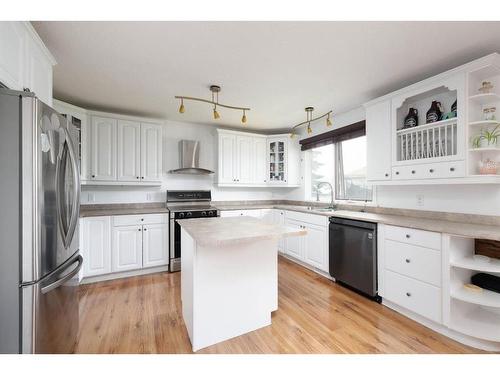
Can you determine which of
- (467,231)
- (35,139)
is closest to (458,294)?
(467,231)

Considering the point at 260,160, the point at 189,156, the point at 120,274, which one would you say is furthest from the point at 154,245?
the point at 260,160

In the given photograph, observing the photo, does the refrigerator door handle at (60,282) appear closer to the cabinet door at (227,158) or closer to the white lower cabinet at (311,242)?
the white lower cabinet at (311,242)

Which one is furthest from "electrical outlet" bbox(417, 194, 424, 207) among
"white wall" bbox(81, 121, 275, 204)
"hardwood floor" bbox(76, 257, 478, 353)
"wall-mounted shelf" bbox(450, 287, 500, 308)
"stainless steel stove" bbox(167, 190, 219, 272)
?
"white wall" bbox(81, 121, 275, 204)

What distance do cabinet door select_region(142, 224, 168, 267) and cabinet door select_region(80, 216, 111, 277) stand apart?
0.43 meters

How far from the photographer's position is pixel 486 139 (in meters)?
1.92

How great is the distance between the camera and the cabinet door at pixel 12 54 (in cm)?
127

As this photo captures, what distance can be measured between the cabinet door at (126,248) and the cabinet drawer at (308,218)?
228cm

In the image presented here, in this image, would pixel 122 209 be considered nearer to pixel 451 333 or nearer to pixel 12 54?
pixel 12 54

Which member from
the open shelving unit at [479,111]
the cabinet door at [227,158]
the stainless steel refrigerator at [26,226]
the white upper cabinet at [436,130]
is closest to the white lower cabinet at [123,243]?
the cabinet door at [227,158]

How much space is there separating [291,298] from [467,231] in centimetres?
170

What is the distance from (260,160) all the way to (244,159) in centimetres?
34

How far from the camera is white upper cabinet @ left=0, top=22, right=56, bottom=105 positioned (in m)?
1.30

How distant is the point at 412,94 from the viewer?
2.29 m

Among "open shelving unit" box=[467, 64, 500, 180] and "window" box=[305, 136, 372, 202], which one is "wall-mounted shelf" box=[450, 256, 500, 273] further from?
"window" box=[305, 136, 372, 202]
